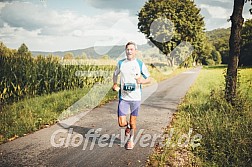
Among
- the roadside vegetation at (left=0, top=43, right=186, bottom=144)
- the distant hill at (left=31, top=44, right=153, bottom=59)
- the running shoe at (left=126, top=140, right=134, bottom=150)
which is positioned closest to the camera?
the running shoe at (left=126, top=140, right=134, bottom=150)

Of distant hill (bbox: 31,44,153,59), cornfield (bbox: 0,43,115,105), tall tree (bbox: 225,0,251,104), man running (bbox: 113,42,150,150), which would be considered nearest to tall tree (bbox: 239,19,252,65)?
distant hill (bbox: 31,44,153,59)

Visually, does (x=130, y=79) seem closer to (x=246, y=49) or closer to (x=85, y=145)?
(x=85, y=145)

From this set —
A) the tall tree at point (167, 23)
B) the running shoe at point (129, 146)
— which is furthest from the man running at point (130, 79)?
the tall tree at point (167, 23)

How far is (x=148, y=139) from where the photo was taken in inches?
204

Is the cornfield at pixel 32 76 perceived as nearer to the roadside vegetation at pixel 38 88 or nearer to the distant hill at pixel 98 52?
the roadside vegetation at pixel 38 88

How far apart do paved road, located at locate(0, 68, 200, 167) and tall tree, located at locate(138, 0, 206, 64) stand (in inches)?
1143

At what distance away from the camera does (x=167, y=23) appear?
111ft

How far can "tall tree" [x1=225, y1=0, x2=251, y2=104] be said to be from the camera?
695 centimetres

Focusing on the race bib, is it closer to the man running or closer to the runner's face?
the man running

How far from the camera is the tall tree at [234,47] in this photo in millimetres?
6953

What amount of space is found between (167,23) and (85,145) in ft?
103

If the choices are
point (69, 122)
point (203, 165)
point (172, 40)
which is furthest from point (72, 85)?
point (172, 40)

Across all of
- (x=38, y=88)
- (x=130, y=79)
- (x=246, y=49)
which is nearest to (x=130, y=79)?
(x=130, y=79)

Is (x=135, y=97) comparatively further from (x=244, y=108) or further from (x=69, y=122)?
(x=244, y=108)
